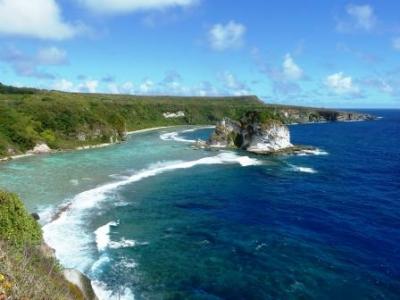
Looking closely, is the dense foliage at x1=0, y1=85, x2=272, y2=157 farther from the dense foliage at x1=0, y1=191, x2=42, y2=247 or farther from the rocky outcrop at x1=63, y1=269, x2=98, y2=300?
the rocky outcrop at x1=63, y1=269, x2=98, y2=300

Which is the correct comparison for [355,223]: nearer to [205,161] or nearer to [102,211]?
[102,211]

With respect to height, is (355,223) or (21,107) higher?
(21,107)

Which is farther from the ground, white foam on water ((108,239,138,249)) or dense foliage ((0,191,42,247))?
dense foliage ((0,191,42,247))

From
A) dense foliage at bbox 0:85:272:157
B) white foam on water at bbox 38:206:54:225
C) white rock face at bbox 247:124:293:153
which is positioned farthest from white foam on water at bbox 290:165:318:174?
dense foliage at bbox 0:85:272:157

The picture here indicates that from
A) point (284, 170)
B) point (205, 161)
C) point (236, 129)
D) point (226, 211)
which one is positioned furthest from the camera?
point (236, 129)

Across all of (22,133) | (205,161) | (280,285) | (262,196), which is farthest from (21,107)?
(280,285)

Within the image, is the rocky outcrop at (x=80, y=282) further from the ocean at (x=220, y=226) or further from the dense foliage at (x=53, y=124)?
the dense foliage at (x=53, y=124)
